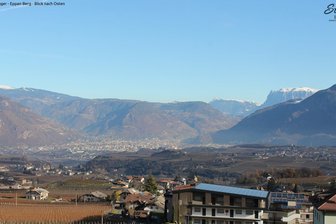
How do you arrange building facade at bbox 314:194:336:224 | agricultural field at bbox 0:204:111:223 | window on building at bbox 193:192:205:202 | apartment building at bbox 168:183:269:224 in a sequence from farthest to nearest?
agricultural field at bbox 0:204:111:223 < window on building at bbox 193:192:205:202 < apartment building at bbox 168:183:269:224 < building facade at bbox 314:194:336:224

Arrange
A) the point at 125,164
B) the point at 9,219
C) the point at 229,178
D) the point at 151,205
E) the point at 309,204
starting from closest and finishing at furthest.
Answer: the point at 309,204 < the point at 9,219 < the point at 151,205 < the point at 229,178 < the point at 125,164

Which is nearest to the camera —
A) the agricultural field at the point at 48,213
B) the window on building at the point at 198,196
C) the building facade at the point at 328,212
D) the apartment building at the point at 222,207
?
the building facade at the point at 328,212

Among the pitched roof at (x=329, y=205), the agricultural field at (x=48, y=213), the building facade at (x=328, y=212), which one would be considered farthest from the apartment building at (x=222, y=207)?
the agricultural field at (x=48, y=213)

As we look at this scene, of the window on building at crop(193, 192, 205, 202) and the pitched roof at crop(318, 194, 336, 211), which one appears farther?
the window on building at crop(193, 192, 205, 202)

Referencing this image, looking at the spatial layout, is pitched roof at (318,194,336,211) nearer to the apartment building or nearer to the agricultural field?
the apartment building

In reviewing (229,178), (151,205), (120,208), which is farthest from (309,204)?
(229,178)

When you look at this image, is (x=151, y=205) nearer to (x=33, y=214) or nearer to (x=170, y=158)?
(x=33, y=214)

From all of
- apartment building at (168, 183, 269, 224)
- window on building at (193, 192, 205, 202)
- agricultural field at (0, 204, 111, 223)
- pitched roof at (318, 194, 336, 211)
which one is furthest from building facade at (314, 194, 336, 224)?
agricultural field at (0, 204, 111, 223)

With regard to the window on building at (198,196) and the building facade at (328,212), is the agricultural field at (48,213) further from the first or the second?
the building facade at (328,212)
